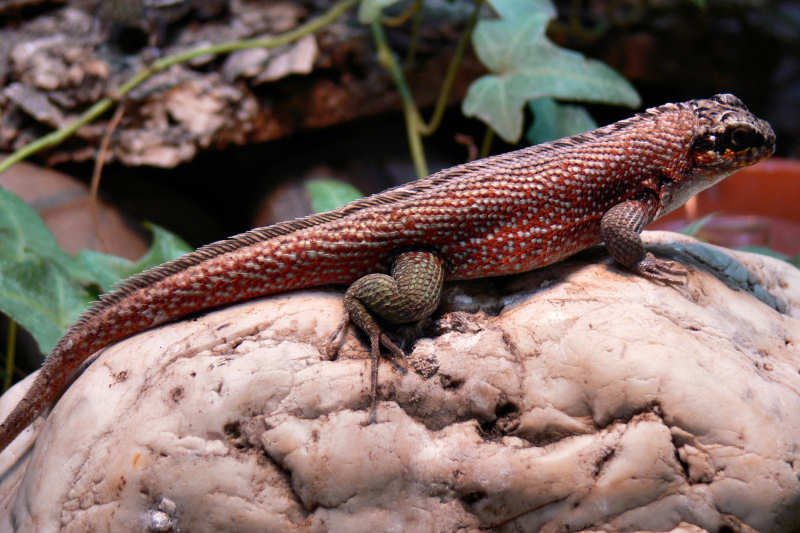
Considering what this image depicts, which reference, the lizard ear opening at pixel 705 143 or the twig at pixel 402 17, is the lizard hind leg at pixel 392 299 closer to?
the lizard ear opening at pixel 705 143

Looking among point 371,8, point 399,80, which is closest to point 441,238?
point 371,8

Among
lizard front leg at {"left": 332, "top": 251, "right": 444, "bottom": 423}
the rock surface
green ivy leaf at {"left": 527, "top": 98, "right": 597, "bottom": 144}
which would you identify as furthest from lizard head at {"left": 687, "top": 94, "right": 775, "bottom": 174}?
green ivy leaf at {"left": 527, "top": 98, "right": 597, "bottom": 144}

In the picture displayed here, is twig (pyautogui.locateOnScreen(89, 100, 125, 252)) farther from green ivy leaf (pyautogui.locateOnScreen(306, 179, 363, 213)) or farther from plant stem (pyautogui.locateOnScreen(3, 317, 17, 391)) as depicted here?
green ivy leaf (pyautogui.locateOnScreen(306, 179, 363, 213))

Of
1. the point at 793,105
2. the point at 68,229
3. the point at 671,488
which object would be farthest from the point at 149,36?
A: the point at 793,105

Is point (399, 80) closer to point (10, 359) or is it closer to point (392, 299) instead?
point (392, 299)

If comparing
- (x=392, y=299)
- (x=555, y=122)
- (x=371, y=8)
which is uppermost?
(x=371, y=8)
